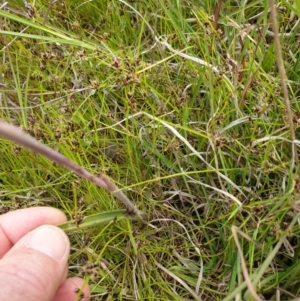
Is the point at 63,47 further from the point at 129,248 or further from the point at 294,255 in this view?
the point at 294,255

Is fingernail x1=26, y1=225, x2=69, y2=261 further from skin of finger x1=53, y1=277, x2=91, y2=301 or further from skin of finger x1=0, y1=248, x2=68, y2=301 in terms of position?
skin of finger x1=53, y1=277, x2=91, y2=301

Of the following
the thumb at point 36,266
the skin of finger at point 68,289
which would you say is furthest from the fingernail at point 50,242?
the skin of finger at point 68,289

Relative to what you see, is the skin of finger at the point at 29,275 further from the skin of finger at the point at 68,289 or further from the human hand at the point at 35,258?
the skin of finger at the point at 68,289

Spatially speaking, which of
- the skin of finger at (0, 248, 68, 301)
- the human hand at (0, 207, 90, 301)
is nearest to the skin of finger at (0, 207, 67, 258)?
the human hand at (0, 207, 90, 301)

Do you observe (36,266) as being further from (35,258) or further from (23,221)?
(23,221)

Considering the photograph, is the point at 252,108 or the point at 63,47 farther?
the point at 63,47

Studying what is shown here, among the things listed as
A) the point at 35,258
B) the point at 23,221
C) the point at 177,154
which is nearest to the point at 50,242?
the point at 35,258

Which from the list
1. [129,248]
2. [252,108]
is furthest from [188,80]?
[129,248]
